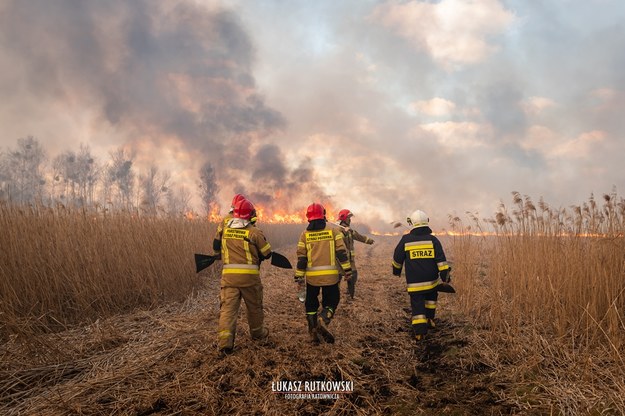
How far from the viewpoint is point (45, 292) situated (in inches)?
223

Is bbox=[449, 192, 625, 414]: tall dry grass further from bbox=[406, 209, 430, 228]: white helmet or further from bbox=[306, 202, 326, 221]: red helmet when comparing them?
bbox=[306, 202, 326, 221]: red helmet

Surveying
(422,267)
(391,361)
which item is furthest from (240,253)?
(422,267)

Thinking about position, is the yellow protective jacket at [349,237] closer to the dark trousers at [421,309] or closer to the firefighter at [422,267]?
the firefighter at [422,267]

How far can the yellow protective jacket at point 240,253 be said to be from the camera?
5156 millimetres

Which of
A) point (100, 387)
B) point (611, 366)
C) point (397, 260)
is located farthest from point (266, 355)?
point (611, 366)

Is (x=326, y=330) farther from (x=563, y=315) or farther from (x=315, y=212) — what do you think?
(x=563, y=315)

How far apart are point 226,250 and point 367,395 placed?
277 centimetres

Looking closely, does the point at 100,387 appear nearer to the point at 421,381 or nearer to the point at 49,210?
the point at 421,381

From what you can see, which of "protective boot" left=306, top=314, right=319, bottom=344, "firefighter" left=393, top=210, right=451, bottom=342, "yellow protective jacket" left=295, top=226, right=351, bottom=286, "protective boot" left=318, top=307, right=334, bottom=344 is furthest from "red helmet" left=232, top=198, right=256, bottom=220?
"firefighter" left=393, top=210, right=451, bottom=342

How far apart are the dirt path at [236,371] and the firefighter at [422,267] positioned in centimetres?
54

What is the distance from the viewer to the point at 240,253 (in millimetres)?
5230

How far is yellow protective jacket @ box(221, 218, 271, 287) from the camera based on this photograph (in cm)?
516

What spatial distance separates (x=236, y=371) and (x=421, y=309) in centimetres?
290

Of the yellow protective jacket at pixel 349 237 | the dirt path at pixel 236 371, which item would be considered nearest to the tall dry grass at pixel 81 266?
the dirt path at pixel 236 371
